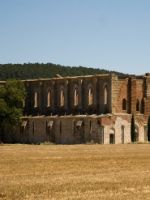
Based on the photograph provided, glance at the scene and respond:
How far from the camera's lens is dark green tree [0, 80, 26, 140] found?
76125 millimetres

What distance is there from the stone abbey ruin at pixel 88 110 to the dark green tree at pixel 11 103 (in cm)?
445

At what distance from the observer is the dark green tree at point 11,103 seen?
76.1 metres

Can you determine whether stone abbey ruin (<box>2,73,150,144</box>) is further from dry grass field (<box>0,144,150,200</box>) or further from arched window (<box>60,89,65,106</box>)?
dry grass field (<box>0,144,150,200</box>)

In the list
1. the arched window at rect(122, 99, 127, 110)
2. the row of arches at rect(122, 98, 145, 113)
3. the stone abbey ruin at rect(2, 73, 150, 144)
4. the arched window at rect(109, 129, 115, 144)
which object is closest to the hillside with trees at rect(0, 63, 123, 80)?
the stone abbey ruin at rect(2, 73, 150, 144)

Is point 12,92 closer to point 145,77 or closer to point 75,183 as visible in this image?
point 145,77

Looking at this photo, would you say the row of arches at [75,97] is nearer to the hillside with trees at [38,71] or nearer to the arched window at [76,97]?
the arched window at [76,97]

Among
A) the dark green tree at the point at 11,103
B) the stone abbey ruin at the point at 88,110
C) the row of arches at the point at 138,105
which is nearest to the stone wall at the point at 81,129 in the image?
the stone abbey ruin at the point at 88,110

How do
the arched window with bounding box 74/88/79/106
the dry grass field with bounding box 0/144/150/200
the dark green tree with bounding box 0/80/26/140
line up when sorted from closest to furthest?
the dry grass field with bounding box 0/144/150/200
the dark green tree with bounding box 0/80/26/140
the arched window with bounding box 74/88/79/106

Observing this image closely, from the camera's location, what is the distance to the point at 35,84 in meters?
89.9

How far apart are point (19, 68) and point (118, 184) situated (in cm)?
14488

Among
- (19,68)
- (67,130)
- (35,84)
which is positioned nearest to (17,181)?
(67,130)

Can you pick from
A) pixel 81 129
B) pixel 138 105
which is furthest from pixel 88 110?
pixel 138 105

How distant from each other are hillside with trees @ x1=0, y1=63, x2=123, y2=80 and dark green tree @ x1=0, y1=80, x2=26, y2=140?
80.4 m

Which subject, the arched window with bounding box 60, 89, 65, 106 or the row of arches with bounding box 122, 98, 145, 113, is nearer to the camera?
the row of arches with bounding box 122, 98, 145, 113
